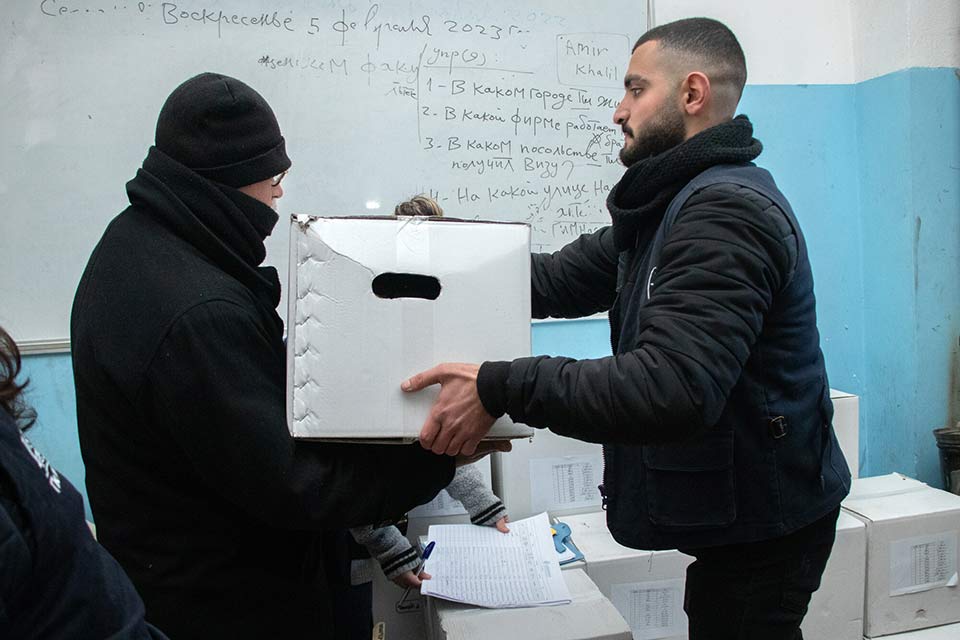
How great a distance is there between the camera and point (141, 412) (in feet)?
2.71

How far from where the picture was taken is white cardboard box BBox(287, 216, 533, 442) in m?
0.80

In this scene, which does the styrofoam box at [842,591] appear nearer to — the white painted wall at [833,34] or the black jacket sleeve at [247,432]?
the black jacket sleeve at [247,432]

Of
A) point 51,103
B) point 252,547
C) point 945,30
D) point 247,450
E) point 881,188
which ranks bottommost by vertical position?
point 252,547

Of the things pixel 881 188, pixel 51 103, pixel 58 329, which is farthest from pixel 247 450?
pixel 881 188

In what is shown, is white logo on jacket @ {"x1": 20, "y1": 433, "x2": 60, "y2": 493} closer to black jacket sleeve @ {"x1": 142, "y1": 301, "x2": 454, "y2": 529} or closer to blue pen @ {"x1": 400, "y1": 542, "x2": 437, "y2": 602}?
black jacket sleeve @ {"x1": 142, "y1": 301, "x2": 454, "y2": 529}

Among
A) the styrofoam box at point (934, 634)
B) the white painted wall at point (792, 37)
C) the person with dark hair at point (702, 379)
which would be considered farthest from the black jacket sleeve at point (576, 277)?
the white painted wall at point (792, 37)

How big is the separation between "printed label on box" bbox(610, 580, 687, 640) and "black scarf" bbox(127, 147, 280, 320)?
4.03 feet

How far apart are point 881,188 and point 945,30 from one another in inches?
23.2

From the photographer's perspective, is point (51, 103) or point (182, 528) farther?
point (51, 103)

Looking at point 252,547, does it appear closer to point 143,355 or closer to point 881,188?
point 143,355

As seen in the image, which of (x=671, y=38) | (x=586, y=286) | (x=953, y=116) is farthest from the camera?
(x=953, y=116)

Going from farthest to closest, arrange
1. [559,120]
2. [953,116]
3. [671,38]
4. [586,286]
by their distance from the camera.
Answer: [953,116]
[559,120]
[586,286]
[671,38]

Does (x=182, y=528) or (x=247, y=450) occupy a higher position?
(x=247, y=450)

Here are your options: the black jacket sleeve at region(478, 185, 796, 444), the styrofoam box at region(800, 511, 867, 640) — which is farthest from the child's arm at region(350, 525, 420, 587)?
the styrofoam box at region(800, 511, 867, 640)
